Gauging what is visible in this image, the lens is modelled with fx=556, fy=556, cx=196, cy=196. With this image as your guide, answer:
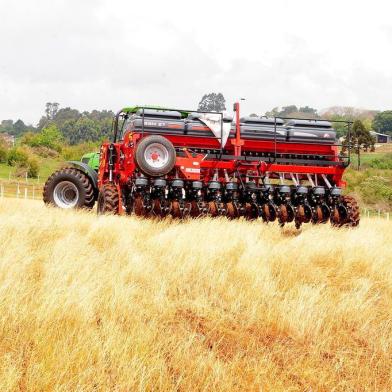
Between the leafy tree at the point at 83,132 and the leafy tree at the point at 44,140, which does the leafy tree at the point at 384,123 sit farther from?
the leafy tree at the point at 44,140

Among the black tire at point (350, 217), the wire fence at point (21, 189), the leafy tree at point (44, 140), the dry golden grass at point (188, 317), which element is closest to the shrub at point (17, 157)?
the wire fence at point (21, 189)

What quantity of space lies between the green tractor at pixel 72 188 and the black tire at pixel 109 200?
1775 millimetres

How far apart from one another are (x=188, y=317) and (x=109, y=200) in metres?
7.61

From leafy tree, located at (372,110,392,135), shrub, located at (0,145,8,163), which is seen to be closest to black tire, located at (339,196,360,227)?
shrub, located at (0,145,8,163)

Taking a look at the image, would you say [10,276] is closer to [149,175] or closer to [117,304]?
[117,304]

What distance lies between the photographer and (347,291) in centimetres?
587

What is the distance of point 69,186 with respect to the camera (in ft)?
46.4

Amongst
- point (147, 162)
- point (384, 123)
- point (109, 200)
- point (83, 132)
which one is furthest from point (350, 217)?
point (384, 123)

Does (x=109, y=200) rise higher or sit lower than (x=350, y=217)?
higher

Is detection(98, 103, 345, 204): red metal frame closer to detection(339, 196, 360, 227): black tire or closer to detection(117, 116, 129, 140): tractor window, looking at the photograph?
detection(117, 116, 129, 140): tractor window

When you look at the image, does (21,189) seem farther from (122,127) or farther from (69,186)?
(122,127)

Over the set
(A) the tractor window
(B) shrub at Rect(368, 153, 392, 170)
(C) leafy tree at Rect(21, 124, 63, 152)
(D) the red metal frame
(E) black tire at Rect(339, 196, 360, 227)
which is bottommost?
(E) black tire at Rect(339, 196, 360, 227)

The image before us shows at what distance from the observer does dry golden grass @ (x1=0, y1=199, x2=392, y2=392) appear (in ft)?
10.8

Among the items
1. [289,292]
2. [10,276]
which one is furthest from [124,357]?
[289,292]
